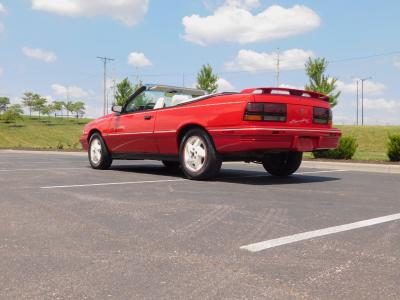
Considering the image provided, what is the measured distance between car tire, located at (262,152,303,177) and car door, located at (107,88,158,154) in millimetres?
2106

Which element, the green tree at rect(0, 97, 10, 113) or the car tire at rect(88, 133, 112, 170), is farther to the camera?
the green tree at rect(0, 97, 10, 113)

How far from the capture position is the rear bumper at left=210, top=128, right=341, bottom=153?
6.70m

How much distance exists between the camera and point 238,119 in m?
6.77

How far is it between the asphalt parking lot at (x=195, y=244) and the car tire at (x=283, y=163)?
2266mm

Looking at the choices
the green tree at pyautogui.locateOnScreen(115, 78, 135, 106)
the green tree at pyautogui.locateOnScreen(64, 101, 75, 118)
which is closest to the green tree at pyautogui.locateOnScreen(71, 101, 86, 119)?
the green tree at pyautogui.locateOnScreen(64, 101, 75, 118)

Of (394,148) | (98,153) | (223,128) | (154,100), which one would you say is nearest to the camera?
(223,128)

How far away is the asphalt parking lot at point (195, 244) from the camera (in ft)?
8.25

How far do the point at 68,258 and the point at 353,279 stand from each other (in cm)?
175

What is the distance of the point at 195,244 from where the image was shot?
3.39 metres

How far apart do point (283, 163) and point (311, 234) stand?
4.93 m

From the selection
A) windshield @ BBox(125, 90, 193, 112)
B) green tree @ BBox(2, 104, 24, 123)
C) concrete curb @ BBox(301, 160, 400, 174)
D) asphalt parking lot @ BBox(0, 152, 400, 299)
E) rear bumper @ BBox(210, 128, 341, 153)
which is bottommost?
asphalt parking lot @ BBox(0, 152, 400, 299)

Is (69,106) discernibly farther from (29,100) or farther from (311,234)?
(311,234)

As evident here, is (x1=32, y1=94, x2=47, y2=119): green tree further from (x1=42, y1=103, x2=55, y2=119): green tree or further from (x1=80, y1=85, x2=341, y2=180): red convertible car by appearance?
(x1=80, y1=85, x2=341, y2=180): red convertible car

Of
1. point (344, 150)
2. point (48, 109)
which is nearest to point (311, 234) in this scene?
point (344, 150)
